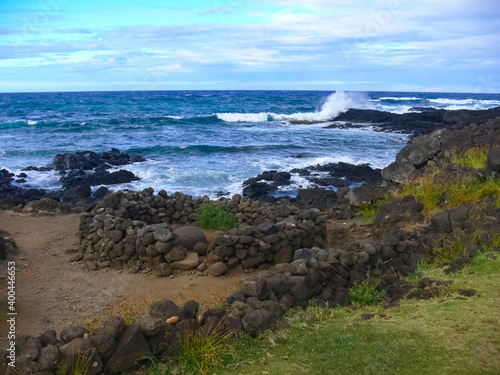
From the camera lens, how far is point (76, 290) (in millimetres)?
8516

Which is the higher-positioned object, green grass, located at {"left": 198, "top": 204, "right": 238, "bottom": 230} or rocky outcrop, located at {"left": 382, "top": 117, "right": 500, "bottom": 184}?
rocky outcrop, located at {"left": 382, "top": 117, "right": 500, "bottom": 184}

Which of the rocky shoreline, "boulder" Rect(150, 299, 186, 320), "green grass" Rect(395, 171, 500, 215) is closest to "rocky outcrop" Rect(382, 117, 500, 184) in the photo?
the rocky shoreline

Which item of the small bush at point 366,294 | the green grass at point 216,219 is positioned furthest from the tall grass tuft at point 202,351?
the green grass at point 216,219

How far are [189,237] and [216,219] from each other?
1556 mm

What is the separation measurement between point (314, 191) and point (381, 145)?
54.6ft

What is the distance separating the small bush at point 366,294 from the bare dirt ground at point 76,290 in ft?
6.48

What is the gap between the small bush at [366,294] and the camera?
21.4 ft

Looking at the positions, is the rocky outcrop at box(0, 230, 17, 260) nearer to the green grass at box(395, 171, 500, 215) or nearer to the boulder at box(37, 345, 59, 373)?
the boulder at box(37, 345, 59, 373)

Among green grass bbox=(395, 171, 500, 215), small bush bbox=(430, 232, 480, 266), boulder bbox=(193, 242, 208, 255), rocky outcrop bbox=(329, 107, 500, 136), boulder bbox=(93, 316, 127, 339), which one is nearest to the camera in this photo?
boulder bbox=(93, 316, 127, 339)

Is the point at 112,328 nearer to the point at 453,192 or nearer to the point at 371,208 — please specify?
the point at 453,192

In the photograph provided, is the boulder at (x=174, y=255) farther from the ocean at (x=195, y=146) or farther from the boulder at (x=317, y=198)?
the ocean at (x=195, y=146)

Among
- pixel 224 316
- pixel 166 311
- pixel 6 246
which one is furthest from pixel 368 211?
pixel 6 246

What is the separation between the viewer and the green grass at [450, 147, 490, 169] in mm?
11733

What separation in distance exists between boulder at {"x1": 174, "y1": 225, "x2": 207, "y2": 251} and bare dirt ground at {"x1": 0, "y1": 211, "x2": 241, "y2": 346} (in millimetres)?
817
